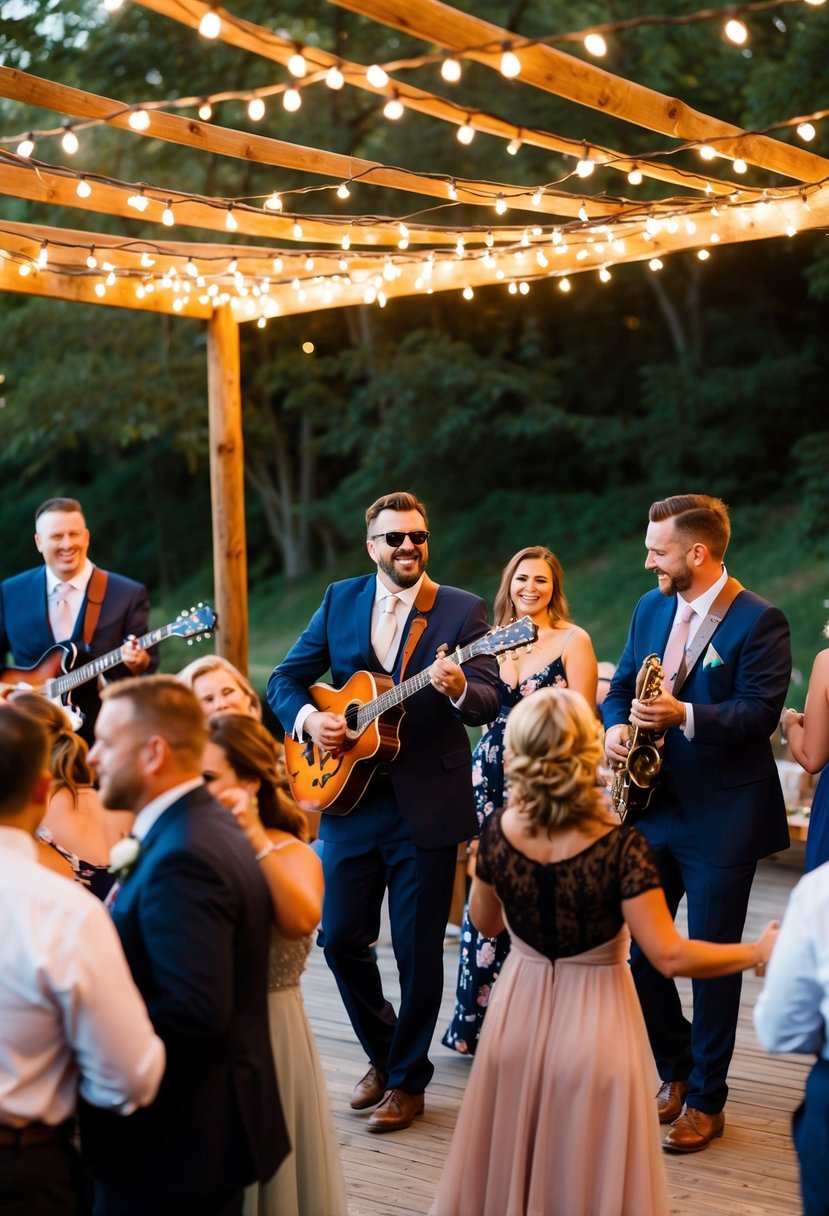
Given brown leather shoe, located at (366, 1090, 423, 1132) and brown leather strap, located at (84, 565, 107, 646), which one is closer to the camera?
brown leather shoe, located at (366, 1090, 423, 1132)

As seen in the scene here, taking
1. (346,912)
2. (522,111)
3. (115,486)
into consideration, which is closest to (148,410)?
(522,111)

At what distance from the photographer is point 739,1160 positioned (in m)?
4.16

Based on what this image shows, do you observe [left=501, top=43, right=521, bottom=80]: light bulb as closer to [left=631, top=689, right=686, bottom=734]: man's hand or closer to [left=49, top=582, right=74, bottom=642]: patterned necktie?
[left=631, top=689, right=686, bottom=734]: man's hand

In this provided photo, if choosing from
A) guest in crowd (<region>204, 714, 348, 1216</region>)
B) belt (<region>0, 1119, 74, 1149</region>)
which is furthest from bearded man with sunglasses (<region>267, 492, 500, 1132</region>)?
belt (<region>0, 1119, 74, 1149</region>)

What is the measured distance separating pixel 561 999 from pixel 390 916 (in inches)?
54.7

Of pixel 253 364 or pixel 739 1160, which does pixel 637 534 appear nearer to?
pixel 253 364

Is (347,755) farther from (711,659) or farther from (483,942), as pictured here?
(711,659)

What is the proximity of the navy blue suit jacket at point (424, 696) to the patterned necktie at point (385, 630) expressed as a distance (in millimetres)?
32

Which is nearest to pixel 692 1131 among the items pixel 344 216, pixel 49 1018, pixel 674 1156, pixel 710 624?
pixel 674 1156

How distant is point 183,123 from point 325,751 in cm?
227

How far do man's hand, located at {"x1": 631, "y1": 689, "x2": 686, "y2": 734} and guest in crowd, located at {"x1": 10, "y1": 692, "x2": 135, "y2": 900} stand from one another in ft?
4.99

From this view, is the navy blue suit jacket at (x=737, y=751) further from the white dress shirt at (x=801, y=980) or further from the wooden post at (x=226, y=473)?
the wooden post at (x=226, y=473)

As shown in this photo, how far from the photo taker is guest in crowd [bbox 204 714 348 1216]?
9.42 ft

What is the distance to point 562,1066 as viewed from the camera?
10.4ft
